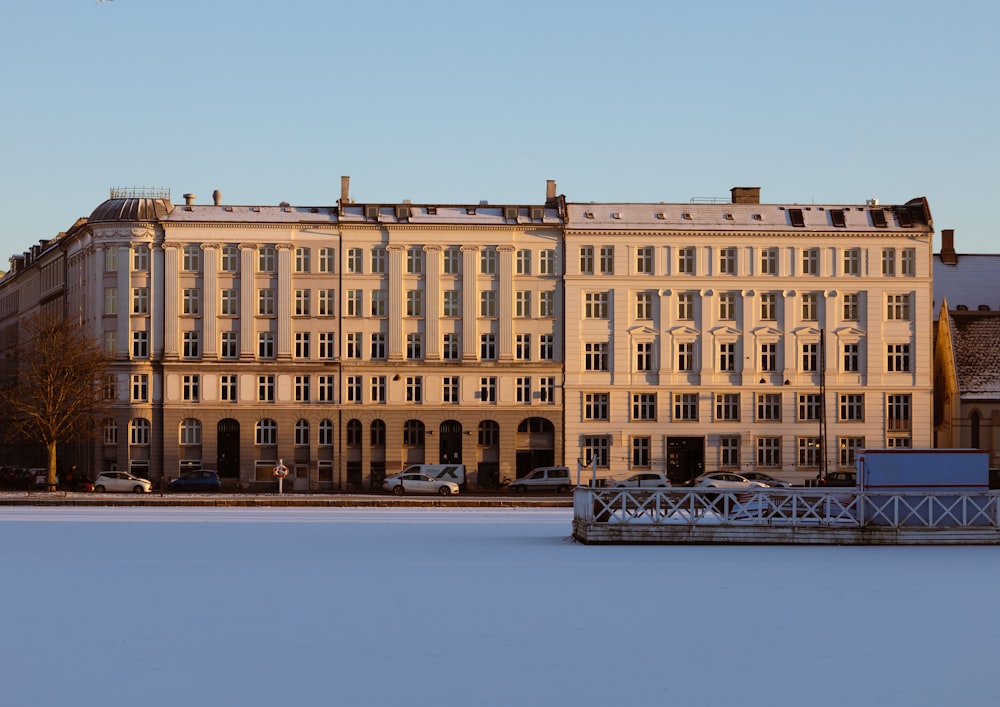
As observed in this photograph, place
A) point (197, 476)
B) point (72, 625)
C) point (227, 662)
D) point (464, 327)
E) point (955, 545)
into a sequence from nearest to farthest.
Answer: point (227, 662), point (72, 625), point (955, 545), point (197, 476), point (464, 327)

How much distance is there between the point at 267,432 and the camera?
85.6 m

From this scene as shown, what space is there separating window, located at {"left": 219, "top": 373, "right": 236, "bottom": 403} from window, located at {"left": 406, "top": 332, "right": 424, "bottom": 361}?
9527 millimetres

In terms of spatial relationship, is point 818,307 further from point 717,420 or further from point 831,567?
point 831,567

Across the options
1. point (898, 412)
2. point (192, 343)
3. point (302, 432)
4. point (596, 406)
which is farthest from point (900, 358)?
point (192, 343)

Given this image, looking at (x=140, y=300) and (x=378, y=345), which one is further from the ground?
(x=140, y=300)

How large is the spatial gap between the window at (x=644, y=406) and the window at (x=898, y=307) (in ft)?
45.1

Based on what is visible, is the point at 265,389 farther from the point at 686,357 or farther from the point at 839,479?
the point at 839,479

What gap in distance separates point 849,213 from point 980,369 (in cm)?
1243

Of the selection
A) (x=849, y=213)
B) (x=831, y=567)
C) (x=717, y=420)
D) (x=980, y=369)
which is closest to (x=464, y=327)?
(x=717, y=420)

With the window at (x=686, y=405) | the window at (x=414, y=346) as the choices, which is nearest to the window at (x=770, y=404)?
the window at (x=686, y=405)

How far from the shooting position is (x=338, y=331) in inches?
3383

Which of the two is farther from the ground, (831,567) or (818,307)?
(818,307)

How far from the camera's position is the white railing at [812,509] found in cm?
4462

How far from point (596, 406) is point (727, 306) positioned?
357 inches
